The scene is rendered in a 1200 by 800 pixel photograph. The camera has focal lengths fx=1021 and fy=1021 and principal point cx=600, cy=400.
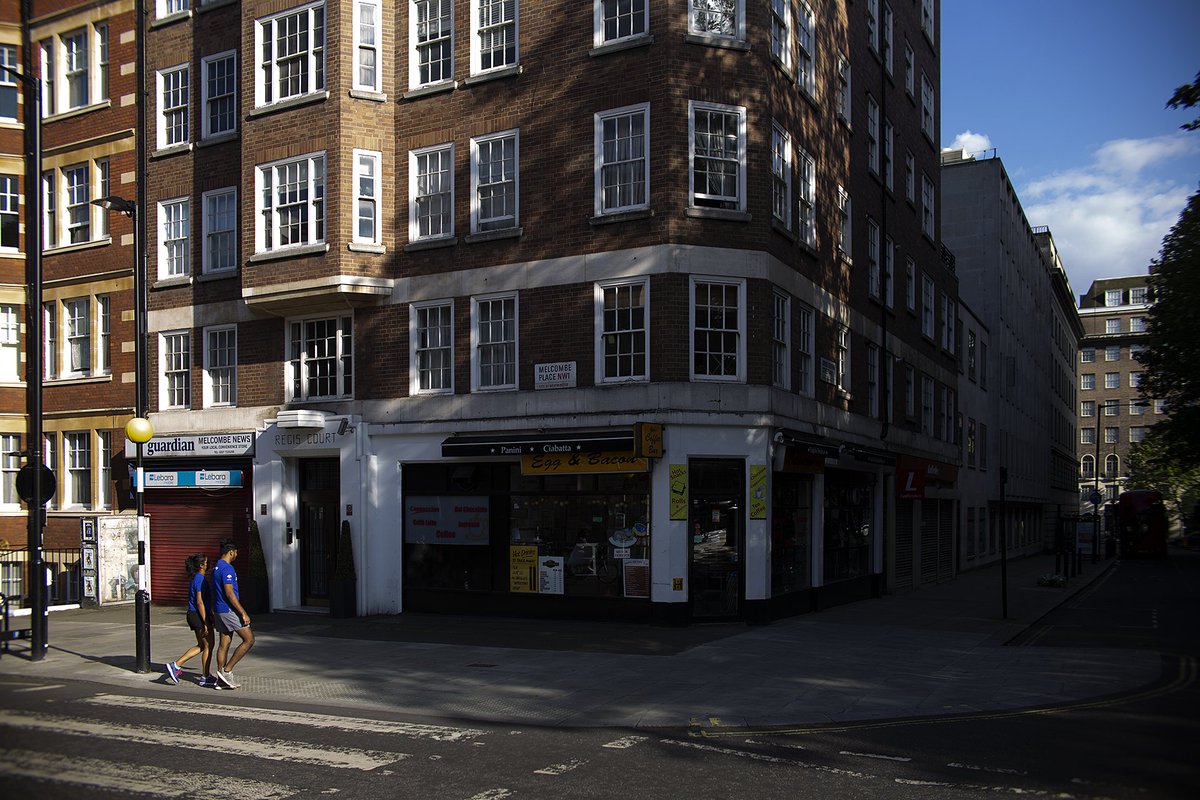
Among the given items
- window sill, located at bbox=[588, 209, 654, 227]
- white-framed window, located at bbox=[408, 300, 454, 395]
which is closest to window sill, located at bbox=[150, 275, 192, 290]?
white-framed window, located at bbox=[408, 300, 454, 395]

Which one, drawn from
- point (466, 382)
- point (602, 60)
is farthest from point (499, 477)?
point (602, 60)

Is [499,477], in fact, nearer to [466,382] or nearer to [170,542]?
[466,382]

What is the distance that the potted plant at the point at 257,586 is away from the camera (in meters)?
22.1

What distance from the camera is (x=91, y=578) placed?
23.3m

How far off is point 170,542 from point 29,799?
18.5 m

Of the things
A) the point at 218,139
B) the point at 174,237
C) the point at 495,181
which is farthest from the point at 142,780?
the point at 174,237

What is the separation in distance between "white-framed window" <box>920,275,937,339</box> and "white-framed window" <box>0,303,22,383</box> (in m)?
26.0

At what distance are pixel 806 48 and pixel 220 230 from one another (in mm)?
13924

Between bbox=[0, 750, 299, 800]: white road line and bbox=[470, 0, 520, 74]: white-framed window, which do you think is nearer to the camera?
bbox=[0, 750, 299, 800]: white road line

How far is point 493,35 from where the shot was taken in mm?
20766

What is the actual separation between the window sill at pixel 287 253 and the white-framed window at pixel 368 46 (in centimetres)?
357

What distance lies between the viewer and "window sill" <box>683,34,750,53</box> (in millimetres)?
18766

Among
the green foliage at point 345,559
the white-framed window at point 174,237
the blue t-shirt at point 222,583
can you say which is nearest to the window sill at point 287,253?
the white-framed window at point 174,237

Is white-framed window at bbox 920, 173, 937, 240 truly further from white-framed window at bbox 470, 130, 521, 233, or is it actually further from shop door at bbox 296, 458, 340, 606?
shop door at bbox 296, 458, 340, 606
